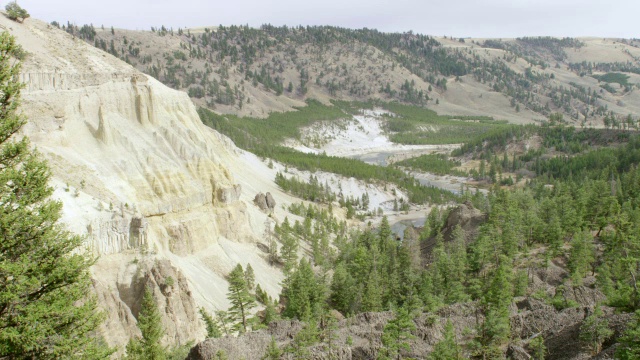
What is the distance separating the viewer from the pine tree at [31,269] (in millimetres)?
12680

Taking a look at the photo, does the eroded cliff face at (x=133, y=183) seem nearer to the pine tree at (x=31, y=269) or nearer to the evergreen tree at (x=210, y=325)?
the evergreen tree at (x=210, y=325)

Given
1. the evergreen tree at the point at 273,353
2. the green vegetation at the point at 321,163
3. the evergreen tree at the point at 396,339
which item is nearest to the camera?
the evergreen tree at the point at 396,339

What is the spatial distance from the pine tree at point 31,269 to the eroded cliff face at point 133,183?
21.6 meters

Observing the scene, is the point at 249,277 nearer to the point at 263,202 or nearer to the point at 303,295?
the point at 303,295

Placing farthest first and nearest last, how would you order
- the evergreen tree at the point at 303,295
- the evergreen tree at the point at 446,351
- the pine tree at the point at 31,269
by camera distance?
the evergreen tree at the point at 303,295 → the evergreen tree at the point at 446,351 → the pine tree at the point at 31,269

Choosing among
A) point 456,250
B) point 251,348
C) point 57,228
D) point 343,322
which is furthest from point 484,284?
point 57,228

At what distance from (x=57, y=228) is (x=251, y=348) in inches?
784

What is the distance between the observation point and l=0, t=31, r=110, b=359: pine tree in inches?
499

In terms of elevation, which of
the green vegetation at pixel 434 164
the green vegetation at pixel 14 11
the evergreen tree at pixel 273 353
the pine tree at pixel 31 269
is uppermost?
the green vegetation at pixel 14 11

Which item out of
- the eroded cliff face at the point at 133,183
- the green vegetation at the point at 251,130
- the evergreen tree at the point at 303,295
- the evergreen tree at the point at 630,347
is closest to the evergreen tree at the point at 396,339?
the evergreen tree at the point at 630,347

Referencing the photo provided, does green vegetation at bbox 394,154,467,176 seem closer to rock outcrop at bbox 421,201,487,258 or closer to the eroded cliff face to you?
rock outcrop at bbox 421,201,487,258

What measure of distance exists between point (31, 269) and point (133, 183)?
1375 inches

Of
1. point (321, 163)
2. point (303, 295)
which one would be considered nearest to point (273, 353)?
point (303, 295)

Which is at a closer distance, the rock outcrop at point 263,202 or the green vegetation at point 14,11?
the green vegetation at point 14,11
